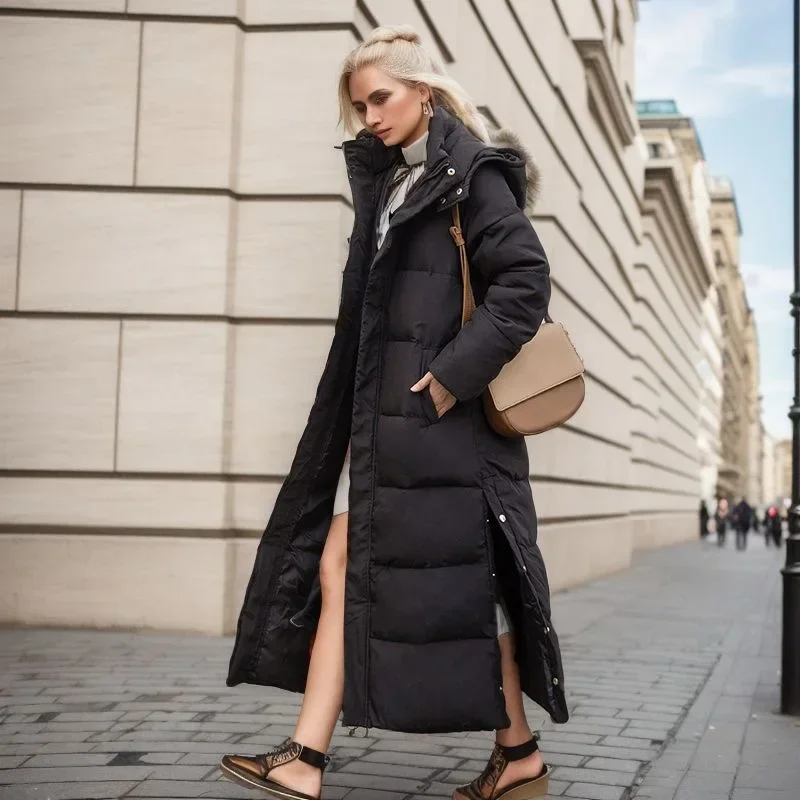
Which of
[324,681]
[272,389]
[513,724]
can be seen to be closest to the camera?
[324,681]

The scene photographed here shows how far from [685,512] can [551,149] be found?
26.4m

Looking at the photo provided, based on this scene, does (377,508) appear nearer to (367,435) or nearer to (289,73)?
(367,435)

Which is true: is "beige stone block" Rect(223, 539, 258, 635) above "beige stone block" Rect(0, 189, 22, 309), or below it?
below

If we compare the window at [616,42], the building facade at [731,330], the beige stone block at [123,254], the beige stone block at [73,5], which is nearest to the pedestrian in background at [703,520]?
the building facade at [731,330]

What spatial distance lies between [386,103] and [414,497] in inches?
42.7

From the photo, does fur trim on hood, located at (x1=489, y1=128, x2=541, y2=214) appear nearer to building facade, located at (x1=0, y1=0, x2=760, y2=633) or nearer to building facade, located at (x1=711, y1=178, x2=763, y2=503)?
building facade, located at (x1=0, y1=0, x2=760, y2=633)

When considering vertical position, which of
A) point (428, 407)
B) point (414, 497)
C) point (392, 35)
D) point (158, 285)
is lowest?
point (414, 497)

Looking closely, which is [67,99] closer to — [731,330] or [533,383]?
[533,383]

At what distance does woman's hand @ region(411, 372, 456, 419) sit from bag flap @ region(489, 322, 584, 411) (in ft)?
0.43

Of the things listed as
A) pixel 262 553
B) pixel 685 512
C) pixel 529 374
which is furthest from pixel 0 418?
pixel 685 512

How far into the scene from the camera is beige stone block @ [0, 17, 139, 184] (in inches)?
287

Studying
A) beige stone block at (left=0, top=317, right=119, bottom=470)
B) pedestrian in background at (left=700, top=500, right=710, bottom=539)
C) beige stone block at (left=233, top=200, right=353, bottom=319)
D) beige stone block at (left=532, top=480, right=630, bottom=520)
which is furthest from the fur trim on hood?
pedestrian in background at (left=700, top=500, right=710, bottom=539)

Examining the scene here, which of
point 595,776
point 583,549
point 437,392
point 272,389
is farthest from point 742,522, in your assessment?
point 437,392

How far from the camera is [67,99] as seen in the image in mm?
7332
